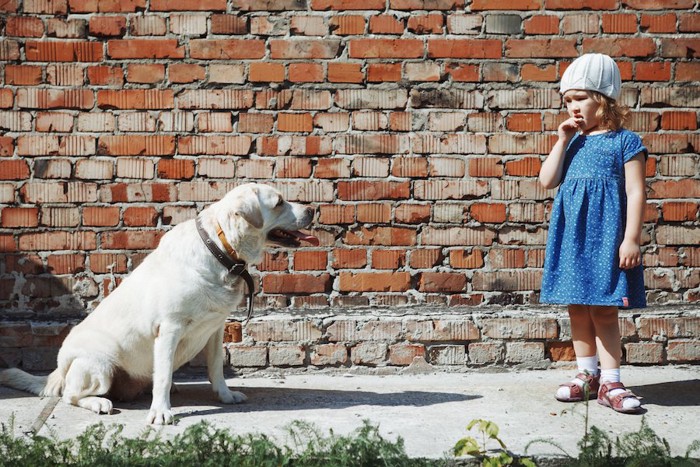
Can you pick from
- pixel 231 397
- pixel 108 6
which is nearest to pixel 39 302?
pixel 231 397

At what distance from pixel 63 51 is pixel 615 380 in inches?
130

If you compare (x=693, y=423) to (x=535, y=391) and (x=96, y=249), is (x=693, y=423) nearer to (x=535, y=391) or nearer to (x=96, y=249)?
(x=535, y=391)

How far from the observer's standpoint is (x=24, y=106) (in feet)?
13.7

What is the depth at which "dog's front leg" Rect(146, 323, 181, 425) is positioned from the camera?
3.33m

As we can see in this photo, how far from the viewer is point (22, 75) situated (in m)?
4.18

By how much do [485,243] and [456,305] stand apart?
383mm

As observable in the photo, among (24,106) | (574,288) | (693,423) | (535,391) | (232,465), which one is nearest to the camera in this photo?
(232,465)

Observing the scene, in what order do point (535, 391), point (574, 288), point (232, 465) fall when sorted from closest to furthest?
point (232, 465), point (574, 288), point (535, 391)

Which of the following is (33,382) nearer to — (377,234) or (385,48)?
(377,234)

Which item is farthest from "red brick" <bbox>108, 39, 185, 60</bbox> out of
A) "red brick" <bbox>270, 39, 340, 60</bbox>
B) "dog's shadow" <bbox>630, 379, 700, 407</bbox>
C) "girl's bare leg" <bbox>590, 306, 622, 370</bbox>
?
"dog's shadow" <bbox>630, 379, 700, 407</bbox>

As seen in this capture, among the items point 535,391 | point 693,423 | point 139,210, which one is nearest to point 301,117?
point 139,210

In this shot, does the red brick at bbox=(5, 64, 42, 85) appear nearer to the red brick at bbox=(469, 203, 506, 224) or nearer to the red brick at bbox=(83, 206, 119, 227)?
the red brick at bbox=(83, 206, 119, 227)

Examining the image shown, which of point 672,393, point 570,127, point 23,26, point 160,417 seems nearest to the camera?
point 160,417

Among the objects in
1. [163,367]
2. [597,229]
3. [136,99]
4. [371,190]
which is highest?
[136,99]
